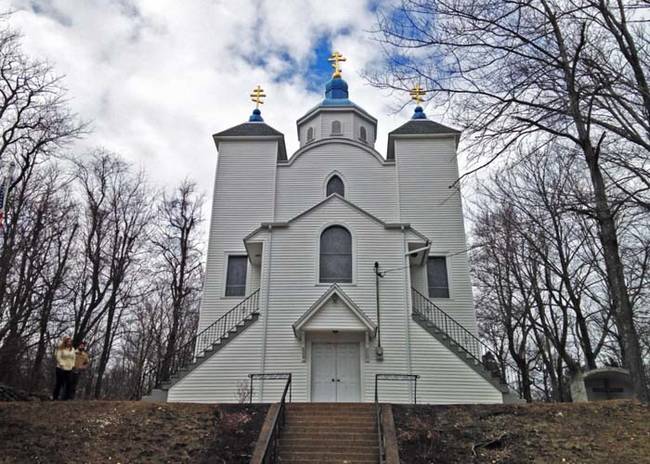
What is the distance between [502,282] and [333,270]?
10797mm

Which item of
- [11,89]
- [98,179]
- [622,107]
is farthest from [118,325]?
[622,107]

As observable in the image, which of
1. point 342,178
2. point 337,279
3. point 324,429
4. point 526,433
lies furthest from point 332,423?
point 342,178

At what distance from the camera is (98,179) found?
24125 millimetres

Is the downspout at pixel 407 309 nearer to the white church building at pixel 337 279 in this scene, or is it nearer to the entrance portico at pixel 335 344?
the white church building at pixel 337 279

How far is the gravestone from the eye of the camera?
15438 millimetres

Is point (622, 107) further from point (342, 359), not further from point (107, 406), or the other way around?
point (107, 406)

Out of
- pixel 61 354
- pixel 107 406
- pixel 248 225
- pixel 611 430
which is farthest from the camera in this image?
pixel 248 225

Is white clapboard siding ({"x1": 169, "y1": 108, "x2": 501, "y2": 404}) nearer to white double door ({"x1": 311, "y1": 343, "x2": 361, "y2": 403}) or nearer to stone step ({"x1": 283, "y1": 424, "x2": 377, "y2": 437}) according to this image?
white double door ({"x1": 311, "y1": 343, "x2": 361, "y2": 403})

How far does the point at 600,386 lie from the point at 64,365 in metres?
15.6

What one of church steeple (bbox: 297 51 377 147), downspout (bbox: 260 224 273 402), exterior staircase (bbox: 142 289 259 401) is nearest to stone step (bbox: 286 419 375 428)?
downspout (bbox: 260 224 273 402)

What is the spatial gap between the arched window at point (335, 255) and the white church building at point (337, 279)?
0.03 m

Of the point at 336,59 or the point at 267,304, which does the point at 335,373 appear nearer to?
the point at 267,304

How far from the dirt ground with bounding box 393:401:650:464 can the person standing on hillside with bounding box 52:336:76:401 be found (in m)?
8.19

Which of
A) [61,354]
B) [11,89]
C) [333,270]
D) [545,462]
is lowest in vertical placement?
[545,462]
